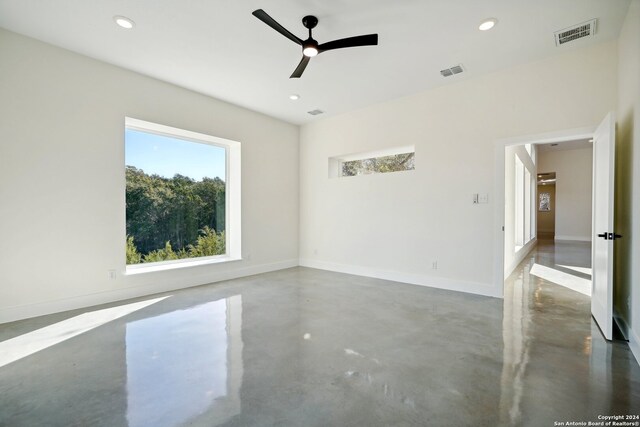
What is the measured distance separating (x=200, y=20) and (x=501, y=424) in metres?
4.08

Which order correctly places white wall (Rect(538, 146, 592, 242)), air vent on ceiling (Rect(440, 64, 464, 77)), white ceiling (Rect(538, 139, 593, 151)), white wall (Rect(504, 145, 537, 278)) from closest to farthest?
air vent on ceiling (Rect(440, 64, 464, 77)), white wall (Rect(504, 145, 537, 278)), white ceiling (Rect(538, 139, 593, 151)), white wall (Rect(538, 146, 592, 242))

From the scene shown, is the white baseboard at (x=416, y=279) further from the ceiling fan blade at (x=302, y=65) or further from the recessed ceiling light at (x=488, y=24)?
the ceiling fan blade at (x=302, y=65)

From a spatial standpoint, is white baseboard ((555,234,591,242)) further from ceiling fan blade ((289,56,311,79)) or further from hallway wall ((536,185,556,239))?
ceiling fan blade ((289,56,311,79))

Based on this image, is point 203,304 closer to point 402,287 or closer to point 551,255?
point 402,287

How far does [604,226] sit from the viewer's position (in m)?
2.77

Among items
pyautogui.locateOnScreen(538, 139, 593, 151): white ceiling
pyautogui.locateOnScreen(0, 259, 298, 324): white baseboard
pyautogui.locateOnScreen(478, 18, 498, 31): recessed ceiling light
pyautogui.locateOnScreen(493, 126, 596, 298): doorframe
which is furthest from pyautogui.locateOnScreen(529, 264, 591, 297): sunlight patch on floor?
pyautogui.locateOnScreen(538, 139, 593, 151): white ceiling

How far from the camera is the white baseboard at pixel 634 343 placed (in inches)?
88.0

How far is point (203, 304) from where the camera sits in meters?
3.68

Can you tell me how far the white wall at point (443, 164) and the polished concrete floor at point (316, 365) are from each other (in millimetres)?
991

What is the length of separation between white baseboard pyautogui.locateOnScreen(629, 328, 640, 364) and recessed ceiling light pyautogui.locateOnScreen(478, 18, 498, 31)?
3138 millimetres

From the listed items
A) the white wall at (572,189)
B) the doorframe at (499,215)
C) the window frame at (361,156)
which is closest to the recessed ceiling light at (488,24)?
the doorframe at (499,215)

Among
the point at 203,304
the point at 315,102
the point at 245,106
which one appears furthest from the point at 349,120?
the point at 203,304

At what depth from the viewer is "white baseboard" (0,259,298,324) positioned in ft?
10.3

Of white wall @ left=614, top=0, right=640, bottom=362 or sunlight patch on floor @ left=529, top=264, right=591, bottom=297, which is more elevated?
white wall @ left=614, top=0, right=640, bottom=362
